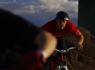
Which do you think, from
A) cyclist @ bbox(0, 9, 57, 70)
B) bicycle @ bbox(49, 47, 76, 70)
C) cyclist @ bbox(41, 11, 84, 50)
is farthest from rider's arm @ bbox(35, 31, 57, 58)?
bicycle @ bbox(49, 47, 76, 70)

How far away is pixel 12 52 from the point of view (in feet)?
13.1

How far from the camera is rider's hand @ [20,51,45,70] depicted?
324 cm

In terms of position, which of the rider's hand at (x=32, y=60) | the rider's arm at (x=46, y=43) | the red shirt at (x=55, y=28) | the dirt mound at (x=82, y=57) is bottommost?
the dirt mound at (x=82, y=57)

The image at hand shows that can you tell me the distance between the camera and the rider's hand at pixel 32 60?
10.6ft

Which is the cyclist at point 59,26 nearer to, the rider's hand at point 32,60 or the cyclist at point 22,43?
the cyclist at point 22,43

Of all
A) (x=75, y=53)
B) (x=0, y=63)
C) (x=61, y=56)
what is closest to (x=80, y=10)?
(x=75, y=53)

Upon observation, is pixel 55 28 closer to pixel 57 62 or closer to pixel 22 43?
pixel 57 62

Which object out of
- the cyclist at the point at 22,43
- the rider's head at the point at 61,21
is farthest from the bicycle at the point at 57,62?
the cyclist at the point at 22,43

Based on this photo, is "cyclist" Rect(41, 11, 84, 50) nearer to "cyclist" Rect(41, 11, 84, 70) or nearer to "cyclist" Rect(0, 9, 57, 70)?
"cyclist" Rect(41, 11, 84, 70)

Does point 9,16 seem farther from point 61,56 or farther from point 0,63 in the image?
point 61,56

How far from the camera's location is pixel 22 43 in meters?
3.75

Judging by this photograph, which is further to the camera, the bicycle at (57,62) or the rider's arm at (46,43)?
the bicycle at (57,62)

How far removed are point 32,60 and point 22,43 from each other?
0.53 meters

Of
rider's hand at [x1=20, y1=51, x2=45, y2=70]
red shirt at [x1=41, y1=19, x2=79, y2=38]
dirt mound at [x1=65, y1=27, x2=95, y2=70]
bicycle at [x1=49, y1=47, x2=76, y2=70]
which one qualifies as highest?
rider's hand at [x1=20, y1=51, x2=45, y2=70]
